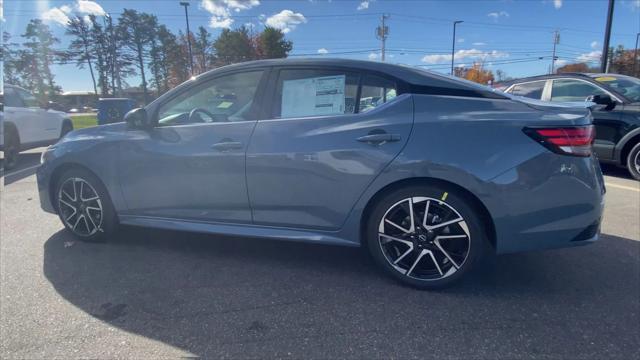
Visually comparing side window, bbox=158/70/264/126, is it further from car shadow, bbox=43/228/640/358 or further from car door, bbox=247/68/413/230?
car shadow, bbox=43/228/640/358

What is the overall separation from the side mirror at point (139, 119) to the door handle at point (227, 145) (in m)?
0.68

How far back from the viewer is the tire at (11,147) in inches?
289

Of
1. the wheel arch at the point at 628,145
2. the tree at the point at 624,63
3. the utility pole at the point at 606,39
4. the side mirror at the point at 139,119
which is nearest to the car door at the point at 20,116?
the side mirror at the point at 139,119

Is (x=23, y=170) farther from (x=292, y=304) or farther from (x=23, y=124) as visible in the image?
(x=292, y=304)

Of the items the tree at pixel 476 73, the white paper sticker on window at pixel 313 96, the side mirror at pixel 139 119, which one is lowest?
the side mirror at pixel 139 119

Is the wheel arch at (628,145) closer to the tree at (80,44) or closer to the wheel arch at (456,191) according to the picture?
the wheel arch at (456,191)

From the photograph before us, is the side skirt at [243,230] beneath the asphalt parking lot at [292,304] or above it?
above

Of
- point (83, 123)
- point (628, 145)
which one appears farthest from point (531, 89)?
point (83, 123)

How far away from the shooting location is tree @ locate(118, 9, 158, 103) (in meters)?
44.2

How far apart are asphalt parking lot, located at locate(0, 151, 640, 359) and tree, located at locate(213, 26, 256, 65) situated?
141 ft

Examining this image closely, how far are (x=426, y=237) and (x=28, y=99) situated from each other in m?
9.13

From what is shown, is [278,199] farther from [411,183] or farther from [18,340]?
[18,340]

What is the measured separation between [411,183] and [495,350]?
3.55 feet

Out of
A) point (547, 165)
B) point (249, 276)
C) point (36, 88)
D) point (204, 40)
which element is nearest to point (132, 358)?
point (249, 276)
